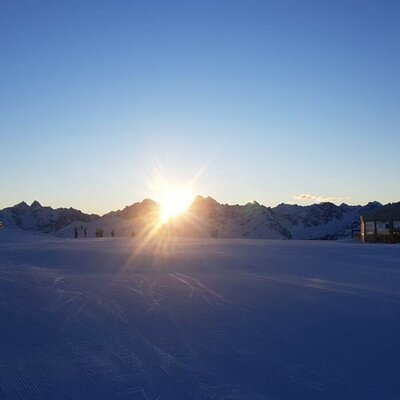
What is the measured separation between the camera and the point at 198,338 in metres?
6.80

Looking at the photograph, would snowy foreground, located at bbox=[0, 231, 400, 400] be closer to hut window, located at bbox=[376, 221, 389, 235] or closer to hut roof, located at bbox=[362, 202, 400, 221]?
hut roof, located at bbox=[362, 202, 400, 221]

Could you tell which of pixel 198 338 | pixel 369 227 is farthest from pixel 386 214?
pixel 198 338

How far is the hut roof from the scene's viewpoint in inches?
1821

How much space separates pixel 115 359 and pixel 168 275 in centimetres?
777

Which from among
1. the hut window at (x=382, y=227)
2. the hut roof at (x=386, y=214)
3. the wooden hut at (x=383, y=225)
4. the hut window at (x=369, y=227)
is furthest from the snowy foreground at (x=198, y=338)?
the hut window at (x=369, y=227)

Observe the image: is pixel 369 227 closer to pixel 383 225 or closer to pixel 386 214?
pixel 383 225

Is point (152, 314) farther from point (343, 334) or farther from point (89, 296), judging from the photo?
point (343, 334)

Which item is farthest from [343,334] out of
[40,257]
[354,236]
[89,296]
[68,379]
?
[354,236]

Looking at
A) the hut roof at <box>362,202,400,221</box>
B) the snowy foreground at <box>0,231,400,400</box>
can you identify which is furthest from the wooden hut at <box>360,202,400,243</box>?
the snowy foreground at <box>0,231,400,400</box>

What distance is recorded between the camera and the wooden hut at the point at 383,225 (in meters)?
Answer: 45.2

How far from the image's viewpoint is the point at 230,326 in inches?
294

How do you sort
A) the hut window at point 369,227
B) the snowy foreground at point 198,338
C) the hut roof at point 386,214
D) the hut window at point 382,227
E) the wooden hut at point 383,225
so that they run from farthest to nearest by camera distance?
the hut window at point 369,227 → the hut window at point 382,227 → the hut roof at point 386,214 → the wooden hut at point 383,225 → the snowy foreground at point 198,338

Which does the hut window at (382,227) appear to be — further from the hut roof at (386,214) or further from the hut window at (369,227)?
the hut roof at (386,214)

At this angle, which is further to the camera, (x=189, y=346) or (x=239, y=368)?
(x=189, y=346)
